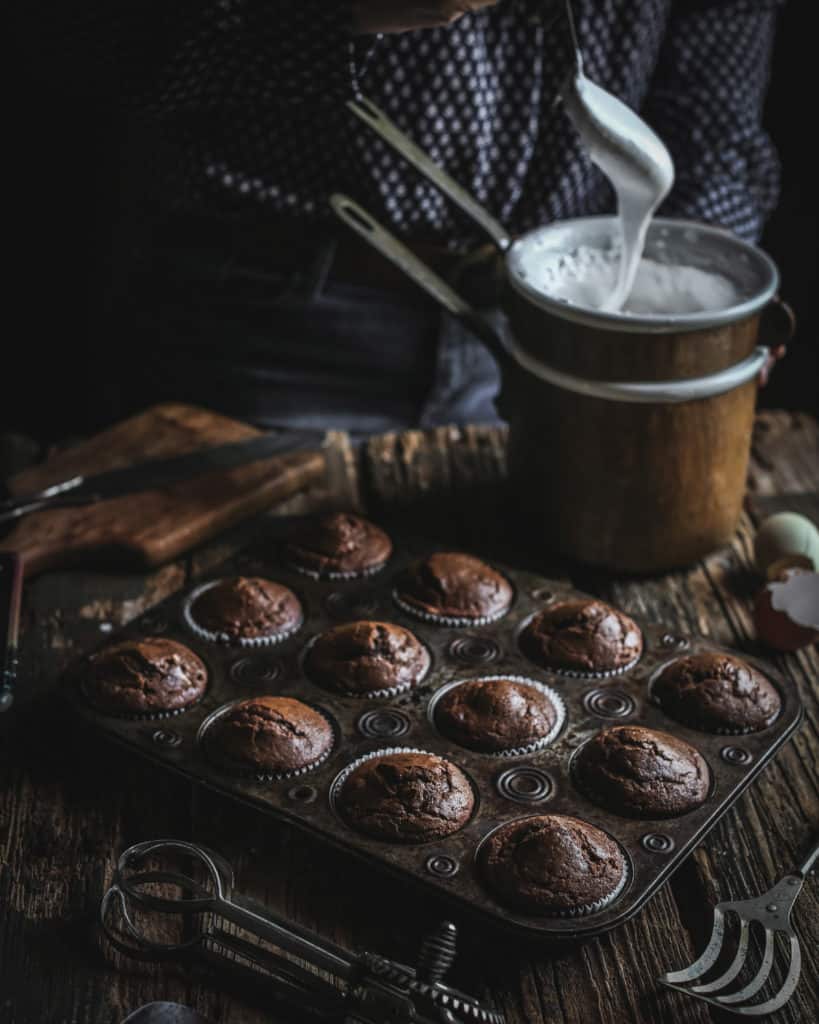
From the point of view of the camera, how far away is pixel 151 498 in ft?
5.35

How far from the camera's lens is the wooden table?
0.95 meters

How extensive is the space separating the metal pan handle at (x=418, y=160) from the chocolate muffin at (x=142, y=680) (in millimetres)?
701

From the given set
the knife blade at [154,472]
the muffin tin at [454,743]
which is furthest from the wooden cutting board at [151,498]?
the muffin tin at [454,743]

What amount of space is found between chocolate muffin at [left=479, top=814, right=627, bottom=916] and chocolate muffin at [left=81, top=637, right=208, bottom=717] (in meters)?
0.38

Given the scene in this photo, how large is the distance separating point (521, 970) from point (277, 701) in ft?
1.25

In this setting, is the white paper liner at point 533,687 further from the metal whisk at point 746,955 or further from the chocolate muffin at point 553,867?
the metal whisk at point 746,955

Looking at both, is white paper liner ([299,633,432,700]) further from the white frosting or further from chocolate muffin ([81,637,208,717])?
the white frosting

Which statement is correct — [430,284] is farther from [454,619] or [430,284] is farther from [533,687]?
[533,687]

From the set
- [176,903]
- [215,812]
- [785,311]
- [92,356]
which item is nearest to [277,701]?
[215,812]

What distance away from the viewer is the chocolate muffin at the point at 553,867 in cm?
98

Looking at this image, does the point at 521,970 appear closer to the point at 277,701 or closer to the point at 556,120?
the point at 277,701

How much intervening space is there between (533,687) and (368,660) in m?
0.18

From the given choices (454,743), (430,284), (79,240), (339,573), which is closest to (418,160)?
(430,284)

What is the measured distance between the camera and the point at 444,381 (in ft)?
6.51
